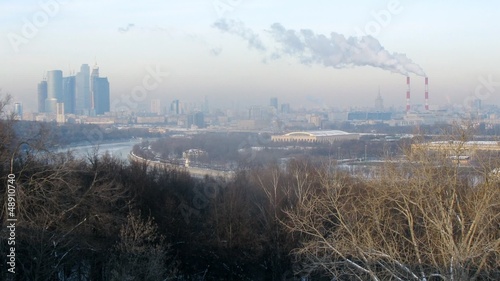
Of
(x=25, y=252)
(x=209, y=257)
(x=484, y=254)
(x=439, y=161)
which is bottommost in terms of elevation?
(x=209, y=257)

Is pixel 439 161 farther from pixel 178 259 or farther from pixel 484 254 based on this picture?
pixel 178 259

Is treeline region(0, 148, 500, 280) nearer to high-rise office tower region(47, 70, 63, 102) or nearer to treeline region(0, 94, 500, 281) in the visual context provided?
treeline region(0, 94, 500, 281)

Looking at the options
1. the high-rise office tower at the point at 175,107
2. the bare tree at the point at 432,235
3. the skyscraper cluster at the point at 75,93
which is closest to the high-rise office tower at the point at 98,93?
the skyscraper cluster at the point at 75,93

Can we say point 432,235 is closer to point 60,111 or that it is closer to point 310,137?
point 310,137

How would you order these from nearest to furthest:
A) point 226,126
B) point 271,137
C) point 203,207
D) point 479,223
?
1. point 479,223
2. point 203,207
3. point 271,137
4. point 226,126

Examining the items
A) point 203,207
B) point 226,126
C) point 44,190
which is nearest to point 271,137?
point 226,126

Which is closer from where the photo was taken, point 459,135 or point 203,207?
point 459,135
